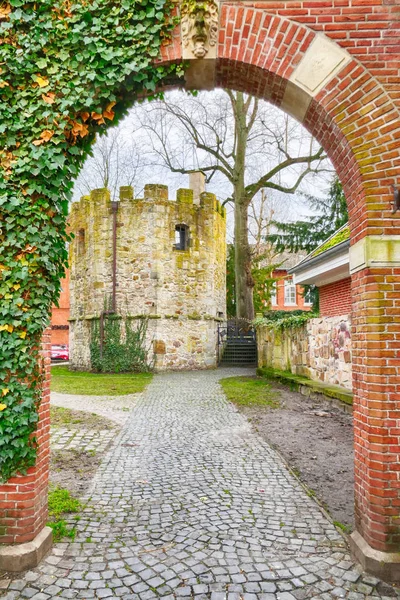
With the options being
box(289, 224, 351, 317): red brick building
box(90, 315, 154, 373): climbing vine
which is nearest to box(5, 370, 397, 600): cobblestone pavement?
box(289, 224, 351, 317): red brick building

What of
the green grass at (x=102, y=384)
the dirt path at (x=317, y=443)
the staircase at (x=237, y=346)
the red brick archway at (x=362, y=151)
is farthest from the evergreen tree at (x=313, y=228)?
the red brick archway at (x=362, y=151)

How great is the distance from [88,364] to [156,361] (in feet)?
10.1

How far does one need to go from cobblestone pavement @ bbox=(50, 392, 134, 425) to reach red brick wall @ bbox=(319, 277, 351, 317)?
5.74 meters

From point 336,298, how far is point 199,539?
30.5 ft

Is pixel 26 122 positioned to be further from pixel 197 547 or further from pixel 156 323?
pixel 156 323

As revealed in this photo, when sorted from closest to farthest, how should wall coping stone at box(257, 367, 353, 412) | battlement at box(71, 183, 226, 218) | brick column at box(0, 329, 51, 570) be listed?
1. brick column at box(0, 329, 51, 570)
2. wall coping stone at box(257, 367, 353, 412)
3. battlement at box(71, 183, 226, 218)

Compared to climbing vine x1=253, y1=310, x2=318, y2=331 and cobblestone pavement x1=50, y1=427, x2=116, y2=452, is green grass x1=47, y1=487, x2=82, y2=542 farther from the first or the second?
climbing vine x1=253, y1=310, x2=318, y2=331

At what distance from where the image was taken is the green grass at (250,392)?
10.1 metres

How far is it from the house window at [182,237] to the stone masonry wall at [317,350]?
5.71m

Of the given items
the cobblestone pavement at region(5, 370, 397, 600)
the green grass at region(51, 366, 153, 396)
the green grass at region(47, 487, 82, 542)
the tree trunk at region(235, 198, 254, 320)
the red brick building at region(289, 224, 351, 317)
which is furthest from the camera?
the tree trunk at region(235, 198, 254, 320)

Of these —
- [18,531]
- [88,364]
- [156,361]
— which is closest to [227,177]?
[156,361]

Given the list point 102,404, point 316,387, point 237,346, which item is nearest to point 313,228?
point 237,346

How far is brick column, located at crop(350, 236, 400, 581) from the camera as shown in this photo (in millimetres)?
3348

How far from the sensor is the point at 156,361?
679 inches
